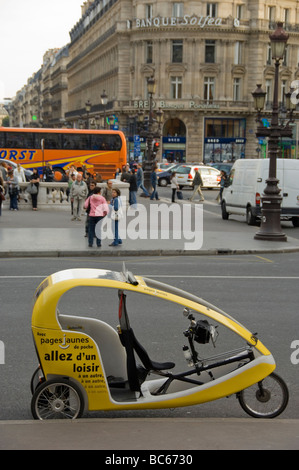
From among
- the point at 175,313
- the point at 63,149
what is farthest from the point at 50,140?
the point at 175,313

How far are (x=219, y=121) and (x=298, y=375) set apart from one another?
71.4m

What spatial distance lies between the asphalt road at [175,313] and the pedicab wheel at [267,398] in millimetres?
193

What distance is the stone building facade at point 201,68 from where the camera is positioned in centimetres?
7538

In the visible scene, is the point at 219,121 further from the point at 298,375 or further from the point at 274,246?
the point at 298,375

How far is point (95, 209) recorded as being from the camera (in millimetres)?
17297

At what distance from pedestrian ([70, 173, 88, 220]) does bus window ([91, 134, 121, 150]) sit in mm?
22001

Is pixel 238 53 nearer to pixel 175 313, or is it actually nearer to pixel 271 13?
pixel 271 13

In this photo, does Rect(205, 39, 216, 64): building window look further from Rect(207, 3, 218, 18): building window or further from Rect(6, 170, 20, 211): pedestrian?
Rect(6, 170, 20, 211): pedestrian

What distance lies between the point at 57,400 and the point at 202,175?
4059 cm

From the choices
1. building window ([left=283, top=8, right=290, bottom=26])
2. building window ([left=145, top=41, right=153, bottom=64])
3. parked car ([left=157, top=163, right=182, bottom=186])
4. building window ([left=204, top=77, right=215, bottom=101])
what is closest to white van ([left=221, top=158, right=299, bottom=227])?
parked car ([left=157, top=163, right=182, bottom=186])

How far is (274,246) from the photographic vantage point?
18.6 meters

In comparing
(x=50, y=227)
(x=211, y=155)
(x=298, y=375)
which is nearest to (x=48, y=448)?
(x=298, y=375)

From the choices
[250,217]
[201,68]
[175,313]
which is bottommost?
[250,217]

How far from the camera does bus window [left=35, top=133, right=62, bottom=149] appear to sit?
4472 cm
